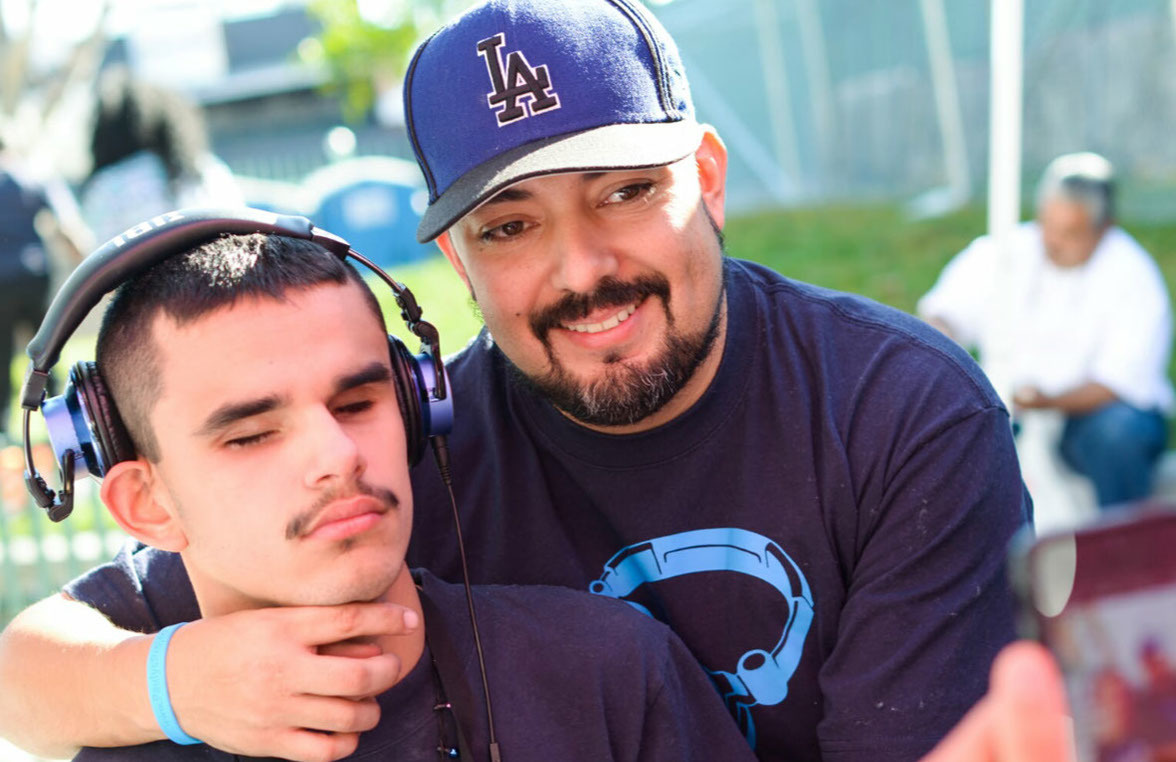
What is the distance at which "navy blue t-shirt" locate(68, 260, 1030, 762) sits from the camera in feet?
6.14

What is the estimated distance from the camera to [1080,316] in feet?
17.8

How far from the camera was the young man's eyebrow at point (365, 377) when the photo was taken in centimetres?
184

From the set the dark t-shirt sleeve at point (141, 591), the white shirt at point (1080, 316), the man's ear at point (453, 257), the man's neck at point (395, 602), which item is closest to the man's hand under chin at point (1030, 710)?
the man's neck at point (395, 602)

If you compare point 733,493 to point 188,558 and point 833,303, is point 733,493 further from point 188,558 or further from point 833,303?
point 188,558

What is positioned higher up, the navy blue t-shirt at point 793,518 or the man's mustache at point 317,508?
the man's mustache at point 317,508

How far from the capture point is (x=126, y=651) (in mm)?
1887

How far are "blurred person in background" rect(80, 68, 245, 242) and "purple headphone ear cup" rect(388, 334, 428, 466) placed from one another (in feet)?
13.8

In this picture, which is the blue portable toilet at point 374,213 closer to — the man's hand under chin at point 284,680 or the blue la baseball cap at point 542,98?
the blue la baseball cap at point 542,98

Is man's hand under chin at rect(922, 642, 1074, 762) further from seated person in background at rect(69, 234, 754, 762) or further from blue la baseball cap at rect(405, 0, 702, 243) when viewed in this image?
A: blue la baseball cap at rect(405, 0, 702, 243)

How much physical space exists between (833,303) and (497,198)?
2.20 feet

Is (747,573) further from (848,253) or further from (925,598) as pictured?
(848,253)

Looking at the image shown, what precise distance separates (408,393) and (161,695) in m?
0.61

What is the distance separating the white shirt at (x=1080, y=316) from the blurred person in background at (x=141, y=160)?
360 cm

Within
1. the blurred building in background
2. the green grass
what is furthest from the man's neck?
the blurred building in background
